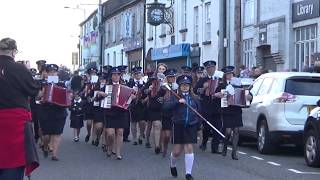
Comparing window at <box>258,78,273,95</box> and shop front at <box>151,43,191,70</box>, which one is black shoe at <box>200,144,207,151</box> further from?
shop front at <box>151,43,191,70</box>

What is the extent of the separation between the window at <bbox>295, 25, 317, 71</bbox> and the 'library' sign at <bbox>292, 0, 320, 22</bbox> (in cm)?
39

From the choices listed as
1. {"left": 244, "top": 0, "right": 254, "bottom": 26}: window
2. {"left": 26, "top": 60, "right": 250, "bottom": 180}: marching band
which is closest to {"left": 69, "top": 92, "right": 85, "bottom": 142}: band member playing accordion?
{"left": 26, "top": 60, "right": 250, "bottom": 180}: marching band

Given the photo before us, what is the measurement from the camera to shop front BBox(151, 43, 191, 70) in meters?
35.1

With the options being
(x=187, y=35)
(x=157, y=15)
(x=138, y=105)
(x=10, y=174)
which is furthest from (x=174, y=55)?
(x=10, y=174)

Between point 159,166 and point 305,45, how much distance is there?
12.5 m

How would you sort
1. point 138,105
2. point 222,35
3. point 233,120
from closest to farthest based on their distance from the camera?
point 233,120 → point 138,105 → point 222,35

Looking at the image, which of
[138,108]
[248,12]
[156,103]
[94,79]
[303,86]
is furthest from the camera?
[248,12]

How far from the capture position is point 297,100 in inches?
550

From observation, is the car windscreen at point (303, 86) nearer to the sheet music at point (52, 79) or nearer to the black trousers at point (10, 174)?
the sheet music at point (52, 79)

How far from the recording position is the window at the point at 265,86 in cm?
1501

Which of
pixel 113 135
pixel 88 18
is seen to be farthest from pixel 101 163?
pixel 88 18

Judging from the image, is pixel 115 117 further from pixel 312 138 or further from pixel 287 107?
pixel 312 138

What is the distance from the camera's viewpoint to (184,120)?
36.4ft

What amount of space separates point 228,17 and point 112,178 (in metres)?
19.4
